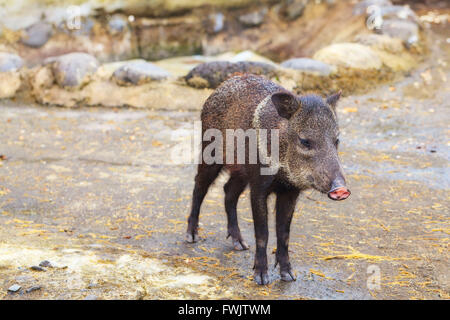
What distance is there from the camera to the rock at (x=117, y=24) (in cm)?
1202

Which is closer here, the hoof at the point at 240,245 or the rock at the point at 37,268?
the rock at the point at 37,268

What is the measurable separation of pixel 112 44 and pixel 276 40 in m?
3.79

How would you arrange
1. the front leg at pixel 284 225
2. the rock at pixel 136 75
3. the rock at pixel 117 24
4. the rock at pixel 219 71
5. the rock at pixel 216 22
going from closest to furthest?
the front leg at pixel 284 225
the rock at pixel 219 71
the rock at pixel 136 75
the rock at pixel 117 24
the rock at pixel 216 22

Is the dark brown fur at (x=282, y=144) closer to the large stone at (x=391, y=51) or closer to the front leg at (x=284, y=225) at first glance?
the front leg at (x=284, y=225)

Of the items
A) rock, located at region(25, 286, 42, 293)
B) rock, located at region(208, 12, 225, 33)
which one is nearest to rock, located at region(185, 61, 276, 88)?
rock, located at region(208, 12, 225, 33)

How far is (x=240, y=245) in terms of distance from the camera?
4.41 metres

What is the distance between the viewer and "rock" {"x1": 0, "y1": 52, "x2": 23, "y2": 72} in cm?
986

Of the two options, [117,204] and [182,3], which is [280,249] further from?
[182,3]

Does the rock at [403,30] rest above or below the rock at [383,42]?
above

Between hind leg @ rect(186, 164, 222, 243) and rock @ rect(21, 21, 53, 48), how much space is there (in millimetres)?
8557

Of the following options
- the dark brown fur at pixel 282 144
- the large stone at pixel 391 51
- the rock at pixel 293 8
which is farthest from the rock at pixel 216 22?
the dark brown fur at pixel 282 144

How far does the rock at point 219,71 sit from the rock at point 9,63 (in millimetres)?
3462

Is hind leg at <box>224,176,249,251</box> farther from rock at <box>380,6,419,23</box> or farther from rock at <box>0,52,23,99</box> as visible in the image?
rock at <box>380,6,419,23</box>

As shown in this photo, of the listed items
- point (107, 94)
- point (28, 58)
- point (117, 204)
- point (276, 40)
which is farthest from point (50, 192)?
point (276, 40)
